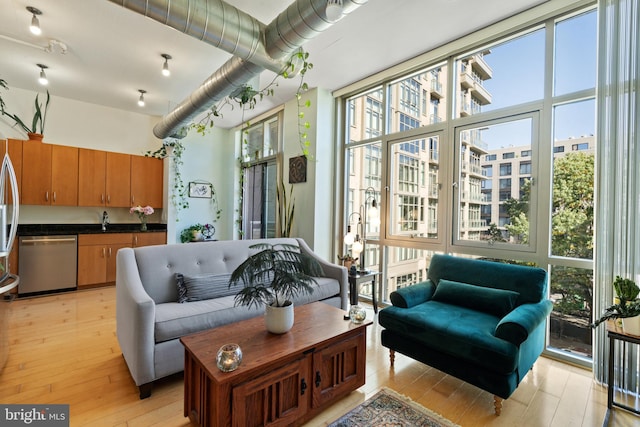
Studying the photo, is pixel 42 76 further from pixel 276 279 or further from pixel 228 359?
pixel 228 359

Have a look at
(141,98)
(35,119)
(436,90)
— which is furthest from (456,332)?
(35,119)

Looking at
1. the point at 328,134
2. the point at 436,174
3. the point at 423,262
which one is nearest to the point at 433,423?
the point at 423,262

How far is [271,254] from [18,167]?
4829 mm

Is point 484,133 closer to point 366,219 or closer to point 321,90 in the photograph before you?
point 366,219

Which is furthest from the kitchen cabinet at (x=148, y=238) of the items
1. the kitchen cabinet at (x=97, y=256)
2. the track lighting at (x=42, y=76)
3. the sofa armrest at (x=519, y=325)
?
the sofa armrest at (x=519, y=325)

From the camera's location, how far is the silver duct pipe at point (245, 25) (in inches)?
79.7

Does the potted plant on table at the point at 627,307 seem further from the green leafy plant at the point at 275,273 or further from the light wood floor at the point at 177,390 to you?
the green leafy plant at the point at 275,273

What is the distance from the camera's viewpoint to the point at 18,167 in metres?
4.18

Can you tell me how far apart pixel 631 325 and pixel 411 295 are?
4.50ft

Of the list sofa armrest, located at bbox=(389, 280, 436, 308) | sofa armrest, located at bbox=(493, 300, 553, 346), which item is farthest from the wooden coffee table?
sofa armrest, located at bbox=(493, 300, 553, 346)

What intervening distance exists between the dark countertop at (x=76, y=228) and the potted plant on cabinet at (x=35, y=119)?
1.36 m

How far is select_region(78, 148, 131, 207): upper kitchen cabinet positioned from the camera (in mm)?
4691

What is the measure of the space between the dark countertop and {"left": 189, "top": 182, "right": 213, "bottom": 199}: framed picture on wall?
88 cm

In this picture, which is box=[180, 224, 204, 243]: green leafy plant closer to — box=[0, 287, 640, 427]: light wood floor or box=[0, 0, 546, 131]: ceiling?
box=[0, 0, 546, 131]: ceiling
